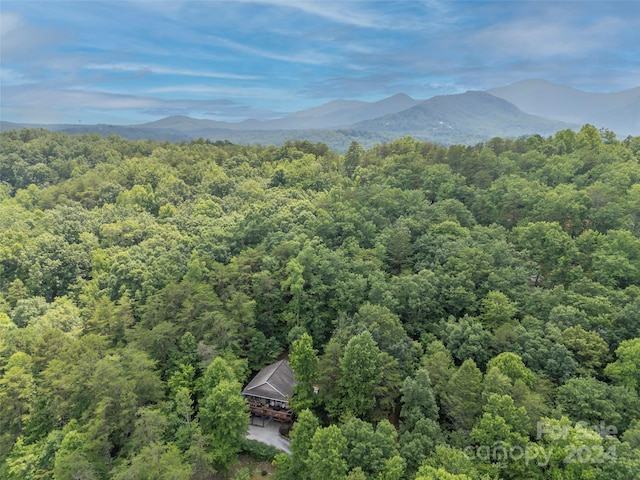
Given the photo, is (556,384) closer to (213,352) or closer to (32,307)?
(213,352)

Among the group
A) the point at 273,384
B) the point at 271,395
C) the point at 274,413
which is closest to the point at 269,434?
the point at 274,413

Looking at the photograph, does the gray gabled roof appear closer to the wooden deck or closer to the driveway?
the wooden deck

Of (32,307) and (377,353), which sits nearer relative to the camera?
(377,353)

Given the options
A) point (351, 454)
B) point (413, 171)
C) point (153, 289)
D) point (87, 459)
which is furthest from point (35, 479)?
point (413, 171)

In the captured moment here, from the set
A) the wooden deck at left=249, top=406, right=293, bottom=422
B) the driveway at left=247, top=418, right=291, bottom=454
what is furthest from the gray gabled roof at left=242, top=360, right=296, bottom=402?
the driveway at left=247, top=418, right=291, bottom=454

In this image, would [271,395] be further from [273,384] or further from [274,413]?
[274,413]

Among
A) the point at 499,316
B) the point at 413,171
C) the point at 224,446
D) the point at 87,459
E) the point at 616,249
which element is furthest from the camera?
the point at 413,171

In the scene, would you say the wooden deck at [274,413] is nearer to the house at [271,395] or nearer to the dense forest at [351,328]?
the house at [271,395]
